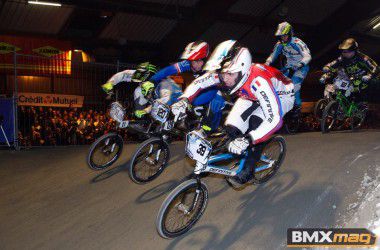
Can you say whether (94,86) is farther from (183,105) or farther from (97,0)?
(183,105)

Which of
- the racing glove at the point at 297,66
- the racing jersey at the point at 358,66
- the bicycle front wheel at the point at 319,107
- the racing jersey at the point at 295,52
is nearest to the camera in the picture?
the racing glove at the point at 297,66

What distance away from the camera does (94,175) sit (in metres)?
7.87

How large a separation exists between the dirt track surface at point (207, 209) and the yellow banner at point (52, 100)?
818 centimetres

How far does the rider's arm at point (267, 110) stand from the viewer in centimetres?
483

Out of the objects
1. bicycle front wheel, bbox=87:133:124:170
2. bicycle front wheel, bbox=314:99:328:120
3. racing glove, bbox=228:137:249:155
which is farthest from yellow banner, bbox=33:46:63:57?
racing glove, bbox=228:137:249:155

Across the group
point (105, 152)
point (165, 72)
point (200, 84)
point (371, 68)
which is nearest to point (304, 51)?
point (371, 68)

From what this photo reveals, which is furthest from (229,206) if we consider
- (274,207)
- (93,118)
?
(93,118)

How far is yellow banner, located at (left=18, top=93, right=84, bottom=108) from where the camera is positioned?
15883mm

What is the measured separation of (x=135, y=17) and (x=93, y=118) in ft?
26.1

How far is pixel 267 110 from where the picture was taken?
4.89 m

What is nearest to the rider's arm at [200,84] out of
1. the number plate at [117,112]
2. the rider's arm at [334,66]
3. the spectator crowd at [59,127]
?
the number plate at [117,112]

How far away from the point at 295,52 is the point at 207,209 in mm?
5251

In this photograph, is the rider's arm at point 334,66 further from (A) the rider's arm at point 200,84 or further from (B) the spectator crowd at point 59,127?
(A) the rider's arm at point 200,84

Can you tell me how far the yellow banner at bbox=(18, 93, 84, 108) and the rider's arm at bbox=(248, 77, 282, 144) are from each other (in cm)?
1233
